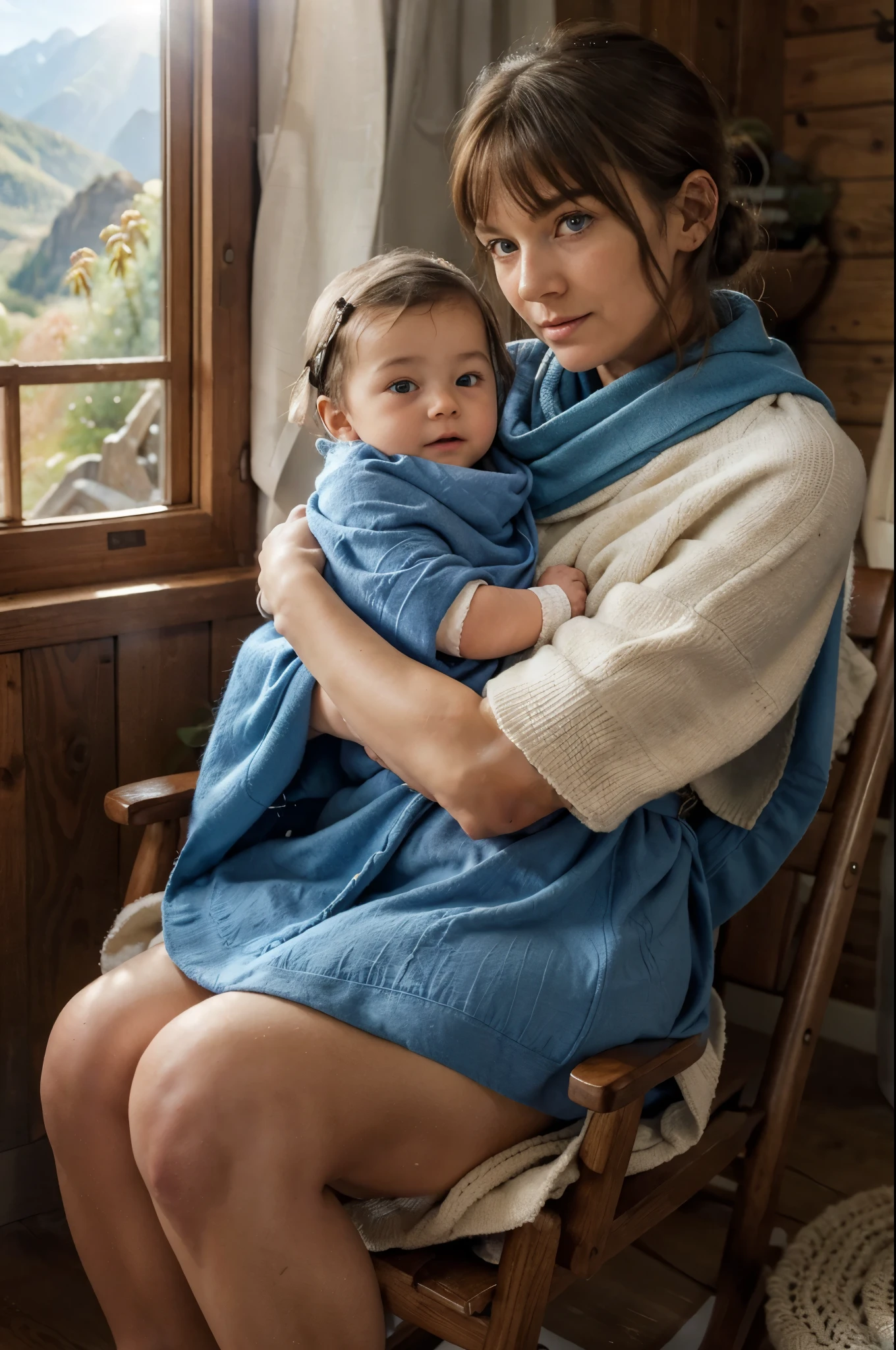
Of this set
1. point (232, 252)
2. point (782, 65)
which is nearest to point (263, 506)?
point (232, 252)

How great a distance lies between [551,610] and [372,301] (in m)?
0.36

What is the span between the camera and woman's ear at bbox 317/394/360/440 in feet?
4.33

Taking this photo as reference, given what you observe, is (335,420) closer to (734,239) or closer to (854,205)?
(734,239)

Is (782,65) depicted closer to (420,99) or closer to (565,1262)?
(420,99)

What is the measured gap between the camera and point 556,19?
6.27ft

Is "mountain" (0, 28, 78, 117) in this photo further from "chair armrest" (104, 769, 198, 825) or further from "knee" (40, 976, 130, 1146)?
"knee" (40, 976, 130, 1146)


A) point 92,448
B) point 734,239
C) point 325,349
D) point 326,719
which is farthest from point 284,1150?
point 92,448

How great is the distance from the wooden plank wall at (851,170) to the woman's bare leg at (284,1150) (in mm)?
1737

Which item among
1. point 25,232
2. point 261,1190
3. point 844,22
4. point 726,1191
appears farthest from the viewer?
point 844,22

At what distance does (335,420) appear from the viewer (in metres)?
1.33

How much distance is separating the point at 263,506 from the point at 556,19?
0.86 metres

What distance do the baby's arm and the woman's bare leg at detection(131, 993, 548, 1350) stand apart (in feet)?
1.16

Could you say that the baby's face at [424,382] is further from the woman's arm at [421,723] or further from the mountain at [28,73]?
the mountain at [28,73]

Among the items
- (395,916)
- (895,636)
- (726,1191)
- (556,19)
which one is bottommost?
(726,1191)
